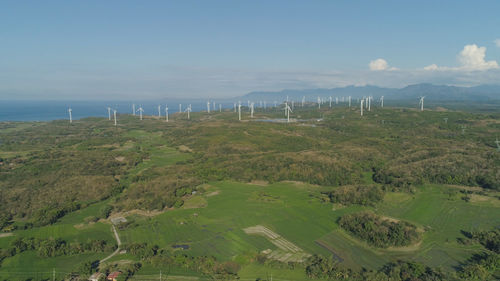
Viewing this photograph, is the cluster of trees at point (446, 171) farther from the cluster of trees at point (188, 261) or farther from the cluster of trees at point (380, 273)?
the cluster of trees at point (188, 261)

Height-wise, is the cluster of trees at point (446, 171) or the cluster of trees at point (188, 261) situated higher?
the cluster of trees at point (446, 171)

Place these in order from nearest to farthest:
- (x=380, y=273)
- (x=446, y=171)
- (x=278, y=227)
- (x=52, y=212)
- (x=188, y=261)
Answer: (x=380, y=273), (x=188, y=261), (x=278, y=227), (x=52, y=212), (x=446, y=171)

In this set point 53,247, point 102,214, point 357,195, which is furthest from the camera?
point 357,195

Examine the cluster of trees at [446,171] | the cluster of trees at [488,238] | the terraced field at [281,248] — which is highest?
the cluster of trees at [446,171]

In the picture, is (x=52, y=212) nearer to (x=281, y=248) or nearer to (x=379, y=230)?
(x=281, y=248)

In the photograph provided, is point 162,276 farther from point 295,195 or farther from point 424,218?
point 424,218

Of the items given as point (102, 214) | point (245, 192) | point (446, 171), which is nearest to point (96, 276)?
point (102, 214)

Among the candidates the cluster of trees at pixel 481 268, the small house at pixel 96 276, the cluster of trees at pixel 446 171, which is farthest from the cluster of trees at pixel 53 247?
the cluster of trees at pixel 446 171
